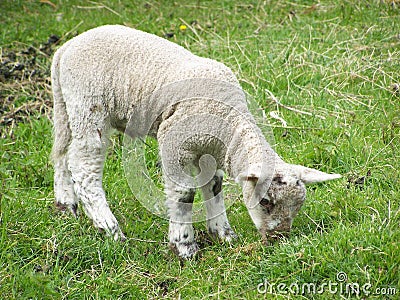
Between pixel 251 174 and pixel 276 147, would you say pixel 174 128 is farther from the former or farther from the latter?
pixel 276 147

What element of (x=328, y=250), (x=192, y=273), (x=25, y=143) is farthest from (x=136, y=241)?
(x=25, y=143)

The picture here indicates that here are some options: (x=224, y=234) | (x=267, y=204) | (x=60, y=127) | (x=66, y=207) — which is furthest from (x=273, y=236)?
(x=60, y=127)

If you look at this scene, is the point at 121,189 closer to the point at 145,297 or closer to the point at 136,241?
the point at 136,241

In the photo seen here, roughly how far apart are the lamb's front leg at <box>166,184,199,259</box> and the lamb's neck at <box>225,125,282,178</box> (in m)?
0.40

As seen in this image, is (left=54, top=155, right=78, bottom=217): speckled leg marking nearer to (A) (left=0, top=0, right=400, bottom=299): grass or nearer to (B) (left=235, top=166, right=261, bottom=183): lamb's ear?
(A) (left=0, top=0, right=400, bottom=299): grass

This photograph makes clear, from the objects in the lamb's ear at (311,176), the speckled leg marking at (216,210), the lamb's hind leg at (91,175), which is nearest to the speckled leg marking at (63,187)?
the lamb's hind leg at (91,175)

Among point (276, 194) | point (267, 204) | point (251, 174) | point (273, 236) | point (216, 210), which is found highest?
point (251, 174)

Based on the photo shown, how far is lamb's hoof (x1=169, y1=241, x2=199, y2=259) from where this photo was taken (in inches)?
172

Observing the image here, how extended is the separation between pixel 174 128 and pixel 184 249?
0.86 m

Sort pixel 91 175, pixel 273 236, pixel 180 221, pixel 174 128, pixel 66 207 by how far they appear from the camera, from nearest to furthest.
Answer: pixel 273 236
pixel 174 128
pixel 180 221
pixel 91 175
pixel 66 207

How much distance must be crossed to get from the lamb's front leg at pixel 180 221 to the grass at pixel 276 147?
112 millimetres

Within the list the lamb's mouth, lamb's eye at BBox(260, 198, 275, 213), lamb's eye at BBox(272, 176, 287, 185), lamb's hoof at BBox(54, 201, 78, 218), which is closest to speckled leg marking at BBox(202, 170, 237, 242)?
the lamb's mouth

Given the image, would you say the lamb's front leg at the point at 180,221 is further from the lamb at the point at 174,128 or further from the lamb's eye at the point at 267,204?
the lamb's eye at the point at 267,204

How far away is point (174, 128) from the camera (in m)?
4.21
